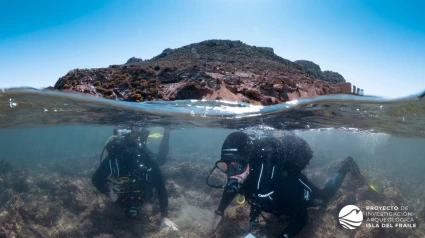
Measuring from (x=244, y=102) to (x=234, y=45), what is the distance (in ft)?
13.4

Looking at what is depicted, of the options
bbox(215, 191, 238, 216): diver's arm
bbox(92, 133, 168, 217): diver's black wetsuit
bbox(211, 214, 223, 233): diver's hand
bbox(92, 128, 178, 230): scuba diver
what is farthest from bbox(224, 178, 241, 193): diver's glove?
bbox(92, 133, 168, 217): diver's black wetsuit

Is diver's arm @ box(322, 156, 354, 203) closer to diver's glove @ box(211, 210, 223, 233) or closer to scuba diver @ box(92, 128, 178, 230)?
diver's glove @ box(211, 210, 223, 233)

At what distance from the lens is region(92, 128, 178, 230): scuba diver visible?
8.47m

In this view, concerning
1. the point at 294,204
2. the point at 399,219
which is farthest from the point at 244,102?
the point at 399,219

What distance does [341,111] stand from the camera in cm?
1081

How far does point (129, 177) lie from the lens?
341 inches

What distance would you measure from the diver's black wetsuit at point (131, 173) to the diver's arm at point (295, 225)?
15.7 feet

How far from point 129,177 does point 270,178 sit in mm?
4803

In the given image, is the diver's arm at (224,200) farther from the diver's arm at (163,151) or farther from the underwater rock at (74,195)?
the diver's arm at (163,151)

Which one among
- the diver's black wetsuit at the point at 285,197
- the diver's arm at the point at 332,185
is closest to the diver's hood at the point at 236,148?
the diver's black wetsuit at the point at 285,197

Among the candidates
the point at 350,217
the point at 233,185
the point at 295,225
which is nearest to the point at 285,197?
the point at 295,225

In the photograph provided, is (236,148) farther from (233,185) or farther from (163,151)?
(163,151)

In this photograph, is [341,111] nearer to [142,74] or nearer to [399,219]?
[399,219]

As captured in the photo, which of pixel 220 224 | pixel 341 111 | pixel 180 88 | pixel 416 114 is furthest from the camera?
pixel 416 114
